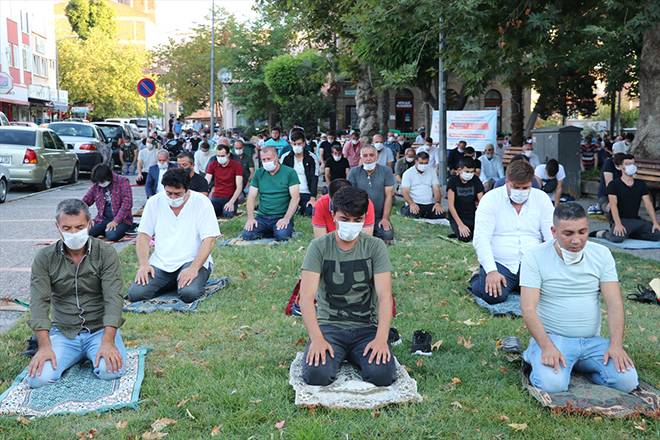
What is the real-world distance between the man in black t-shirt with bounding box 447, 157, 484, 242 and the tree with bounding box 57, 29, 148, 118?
194 feet

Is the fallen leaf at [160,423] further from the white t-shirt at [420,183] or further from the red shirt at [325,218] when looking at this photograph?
the white t-shirt at [420,183]

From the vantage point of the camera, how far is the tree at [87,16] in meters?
84.2

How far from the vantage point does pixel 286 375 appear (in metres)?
5.76

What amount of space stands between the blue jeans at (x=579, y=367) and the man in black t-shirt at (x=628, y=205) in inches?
294

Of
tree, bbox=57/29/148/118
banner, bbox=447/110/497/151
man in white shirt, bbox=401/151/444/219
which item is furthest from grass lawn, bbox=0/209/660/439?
tree, bbox=57/29/148/118

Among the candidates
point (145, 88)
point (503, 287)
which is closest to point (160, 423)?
point (503, 287)

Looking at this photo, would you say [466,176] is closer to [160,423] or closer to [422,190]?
[422,190]

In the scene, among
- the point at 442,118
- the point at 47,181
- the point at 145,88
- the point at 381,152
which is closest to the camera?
the point at 442,118

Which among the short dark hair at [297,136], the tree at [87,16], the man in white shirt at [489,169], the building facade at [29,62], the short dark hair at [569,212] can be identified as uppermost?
the tree at [87,16]

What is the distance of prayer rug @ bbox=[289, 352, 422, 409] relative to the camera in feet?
16.6

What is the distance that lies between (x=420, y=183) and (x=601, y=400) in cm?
1059

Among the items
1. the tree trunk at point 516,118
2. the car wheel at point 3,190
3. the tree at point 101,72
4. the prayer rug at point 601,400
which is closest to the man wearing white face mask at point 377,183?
the prayer rug at point 601,400

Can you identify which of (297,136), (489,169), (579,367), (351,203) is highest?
(297,136)

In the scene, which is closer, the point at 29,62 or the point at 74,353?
the point at 74,353
